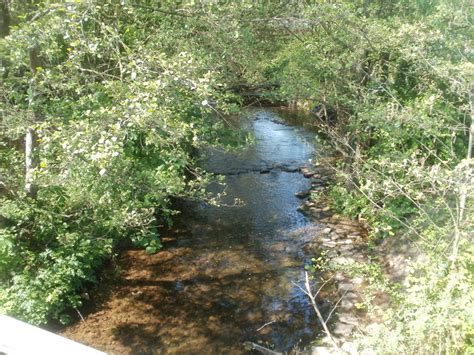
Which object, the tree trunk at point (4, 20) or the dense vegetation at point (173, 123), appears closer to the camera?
the dense vegetation at point (173, 123)

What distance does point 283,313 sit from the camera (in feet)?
23.7

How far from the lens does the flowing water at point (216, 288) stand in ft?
21.8

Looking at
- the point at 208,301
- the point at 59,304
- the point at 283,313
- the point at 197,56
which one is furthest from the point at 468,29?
the point at 59,304

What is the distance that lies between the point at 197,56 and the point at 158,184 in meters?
2.47

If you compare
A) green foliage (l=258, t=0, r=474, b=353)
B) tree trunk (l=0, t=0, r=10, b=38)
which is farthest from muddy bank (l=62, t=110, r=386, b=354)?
tree trunk (l=0, t=0, r=10, b=38)

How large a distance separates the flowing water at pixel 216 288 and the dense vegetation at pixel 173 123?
A: 0.73 m

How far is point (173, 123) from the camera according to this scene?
4438 mm

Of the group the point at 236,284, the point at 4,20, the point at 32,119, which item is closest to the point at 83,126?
the point at 32,119

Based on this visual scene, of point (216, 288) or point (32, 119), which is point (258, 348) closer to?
point (216, 288)

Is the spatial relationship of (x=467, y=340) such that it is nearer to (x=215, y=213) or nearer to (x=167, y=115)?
(x=167, y=115)

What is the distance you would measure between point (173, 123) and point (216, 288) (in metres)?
4.52

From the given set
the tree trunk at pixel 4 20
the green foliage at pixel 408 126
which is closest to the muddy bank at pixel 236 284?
the green foliage at pixel 408 126

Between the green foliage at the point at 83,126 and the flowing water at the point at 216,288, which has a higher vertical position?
the green foliage at the point at 83,126

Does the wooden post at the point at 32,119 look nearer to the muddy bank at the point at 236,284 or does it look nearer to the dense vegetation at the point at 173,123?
the dense vegetation at the point at 173,123
